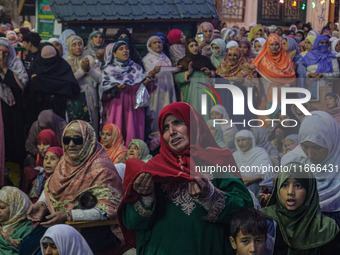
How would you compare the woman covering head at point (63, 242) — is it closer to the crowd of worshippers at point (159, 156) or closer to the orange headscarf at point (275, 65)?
the crowd of worshippers at point (159, 156)

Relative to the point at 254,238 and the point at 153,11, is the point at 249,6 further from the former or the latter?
the point at 254,238

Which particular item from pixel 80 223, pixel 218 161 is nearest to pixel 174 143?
pixel 218 161

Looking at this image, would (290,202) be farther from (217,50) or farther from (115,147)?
(217,50)

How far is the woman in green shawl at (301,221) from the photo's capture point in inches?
201

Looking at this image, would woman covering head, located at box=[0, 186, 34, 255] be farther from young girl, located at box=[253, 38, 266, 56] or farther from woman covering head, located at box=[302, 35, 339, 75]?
→ young girl, located at box=[253, 38, 266, 56]

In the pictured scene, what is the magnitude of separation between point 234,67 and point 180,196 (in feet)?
20.8

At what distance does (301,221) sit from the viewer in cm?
514

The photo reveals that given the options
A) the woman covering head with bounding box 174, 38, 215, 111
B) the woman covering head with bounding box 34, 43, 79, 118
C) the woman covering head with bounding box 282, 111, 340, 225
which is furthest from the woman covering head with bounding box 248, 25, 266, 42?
the woman covering head with bounding box 282, 111, 340, 225

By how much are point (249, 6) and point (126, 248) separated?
2087 cm

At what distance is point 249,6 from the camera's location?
26656mm

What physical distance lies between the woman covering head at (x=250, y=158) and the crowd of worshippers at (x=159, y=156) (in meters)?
0.01

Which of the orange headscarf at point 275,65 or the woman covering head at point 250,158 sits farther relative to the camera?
the orange headscarf at point 275,65

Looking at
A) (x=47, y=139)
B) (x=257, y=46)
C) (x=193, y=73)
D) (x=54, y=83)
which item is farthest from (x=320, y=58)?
(x=47, y=139)

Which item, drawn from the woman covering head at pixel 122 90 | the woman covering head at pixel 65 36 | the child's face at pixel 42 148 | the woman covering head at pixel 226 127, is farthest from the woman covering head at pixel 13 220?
the woman covering head at pixel 65 36
